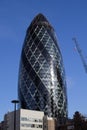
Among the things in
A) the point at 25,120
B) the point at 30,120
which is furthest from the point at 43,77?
the point at 25,120

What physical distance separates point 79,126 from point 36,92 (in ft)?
166

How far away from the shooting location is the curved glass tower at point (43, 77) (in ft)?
596

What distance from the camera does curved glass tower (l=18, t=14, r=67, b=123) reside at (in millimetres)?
181750

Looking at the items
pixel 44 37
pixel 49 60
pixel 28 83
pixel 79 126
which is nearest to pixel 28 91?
pixel 28 83

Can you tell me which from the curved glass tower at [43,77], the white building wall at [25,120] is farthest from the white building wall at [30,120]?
the curved glass tower at [43,77]

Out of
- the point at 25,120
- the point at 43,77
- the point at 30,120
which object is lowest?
the point at 25,120

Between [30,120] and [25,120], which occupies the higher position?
[30,120]

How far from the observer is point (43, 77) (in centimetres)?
18662

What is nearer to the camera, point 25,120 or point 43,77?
point 25,120

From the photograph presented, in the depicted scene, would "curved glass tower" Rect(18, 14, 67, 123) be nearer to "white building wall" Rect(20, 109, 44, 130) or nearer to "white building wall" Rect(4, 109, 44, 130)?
"white building wall" Rect(20, 109, 44, 130)

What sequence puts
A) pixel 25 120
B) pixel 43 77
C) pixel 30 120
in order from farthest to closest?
pixel 43 77 → pixel 30 120 → pixel 25 120

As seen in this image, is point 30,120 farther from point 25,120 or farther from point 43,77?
point 43,77

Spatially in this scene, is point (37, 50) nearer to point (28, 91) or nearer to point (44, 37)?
point (44, 37)

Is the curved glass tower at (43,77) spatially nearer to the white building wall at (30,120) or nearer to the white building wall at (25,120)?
the white building wall at (30,120)
